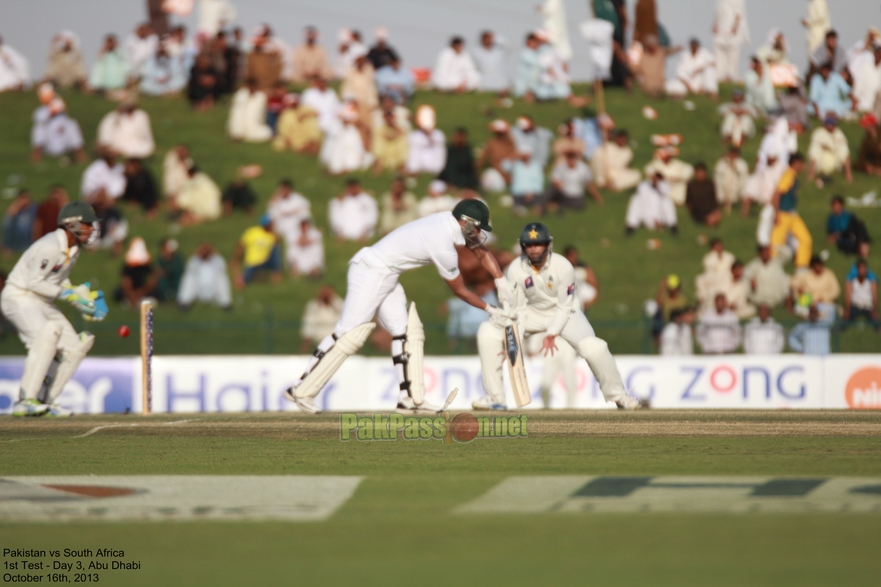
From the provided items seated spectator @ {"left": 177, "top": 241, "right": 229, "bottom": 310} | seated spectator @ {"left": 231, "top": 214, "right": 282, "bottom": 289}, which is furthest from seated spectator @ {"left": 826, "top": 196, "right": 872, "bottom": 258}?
seated spectator @ {"left": 177, "top": 241, "right": 229, "bottom": 310}

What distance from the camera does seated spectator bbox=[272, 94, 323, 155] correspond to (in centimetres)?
2594

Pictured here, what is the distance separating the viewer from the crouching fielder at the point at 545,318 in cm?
1177

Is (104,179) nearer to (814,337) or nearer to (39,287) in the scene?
(39,287)

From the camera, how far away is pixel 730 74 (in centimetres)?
2938

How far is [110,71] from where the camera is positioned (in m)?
28.7

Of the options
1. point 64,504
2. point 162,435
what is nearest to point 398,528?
point 64,504

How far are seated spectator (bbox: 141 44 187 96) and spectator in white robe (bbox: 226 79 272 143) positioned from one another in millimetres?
2486

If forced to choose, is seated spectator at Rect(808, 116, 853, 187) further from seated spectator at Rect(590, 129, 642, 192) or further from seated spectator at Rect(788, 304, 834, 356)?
seated spectator at Rect(788, 304, 834, 356)

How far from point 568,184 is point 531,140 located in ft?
3.85

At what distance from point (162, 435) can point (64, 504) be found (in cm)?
404

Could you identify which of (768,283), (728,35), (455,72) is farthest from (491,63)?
(768,283)

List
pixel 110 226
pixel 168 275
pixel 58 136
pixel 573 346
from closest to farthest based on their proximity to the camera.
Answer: pixel 573 346
pixel 168 275
pixel 110 226
pixel 58 136

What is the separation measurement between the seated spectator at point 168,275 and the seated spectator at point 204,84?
7222mm

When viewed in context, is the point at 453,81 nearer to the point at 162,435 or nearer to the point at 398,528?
the point at 162,435
